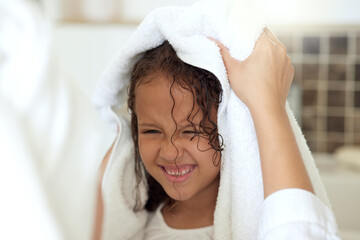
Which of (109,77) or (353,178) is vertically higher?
(109,77)

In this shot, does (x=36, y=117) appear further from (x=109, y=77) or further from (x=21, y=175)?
(x=109, y=77)

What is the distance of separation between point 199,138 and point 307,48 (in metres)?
1.39

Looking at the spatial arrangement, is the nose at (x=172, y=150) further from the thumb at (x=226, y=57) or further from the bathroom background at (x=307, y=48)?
the bathroom background at (x=307, y=48)

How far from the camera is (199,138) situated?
0.71 meters

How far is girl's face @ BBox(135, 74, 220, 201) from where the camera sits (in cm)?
71

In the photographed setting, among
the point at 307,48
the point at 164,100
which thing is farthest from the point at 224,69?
the point at 307,48

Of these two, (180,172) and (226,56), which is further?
(180,172)

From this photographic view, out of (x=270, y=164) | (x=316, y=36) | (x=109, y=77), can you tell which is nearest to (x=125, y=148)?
(x=109, y=77)

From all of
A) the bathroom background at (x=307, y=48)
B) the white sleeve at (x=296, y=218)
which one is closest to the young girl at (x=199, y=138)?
the white sleeve at (x=296, y=218)

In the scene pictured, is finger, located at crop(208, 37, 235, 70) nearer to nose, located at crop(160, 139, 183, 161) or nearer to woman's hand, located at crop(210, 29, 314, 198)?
woman's hand, located at crop(210, 29, 314, 198)

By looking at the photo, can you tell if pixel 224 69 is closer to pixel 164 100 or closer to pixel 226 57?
pixel 226 57

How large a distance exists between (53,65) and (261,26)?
41 centimetres

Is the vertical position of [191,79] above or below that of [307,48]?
above

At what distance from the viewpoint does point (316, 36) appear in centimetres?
194
